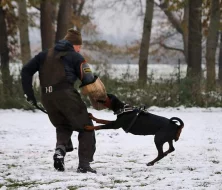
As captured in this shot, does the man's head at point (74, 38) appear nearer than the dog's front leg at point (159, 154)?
Yes

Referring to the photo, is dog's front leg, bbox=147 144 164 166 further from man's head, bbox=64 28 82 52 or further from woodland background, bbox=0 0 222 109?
woodland background, bbox=0 0 222 109

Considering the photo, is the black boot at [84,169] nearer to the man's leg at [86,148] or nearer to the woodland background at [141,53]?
the man's leg at [86,148]

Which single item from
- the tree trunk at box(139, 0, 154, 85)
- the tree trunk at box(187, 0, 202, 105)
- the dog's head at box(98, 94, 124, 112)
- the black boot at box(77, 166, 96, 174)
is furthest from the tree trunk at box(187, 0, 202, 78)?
the black boot at box(77, 166, 96, 174)

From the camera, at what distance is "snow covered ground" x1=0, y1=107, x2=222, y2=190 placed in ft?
17.6

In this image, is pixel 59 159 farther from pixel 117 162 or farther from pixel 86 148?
pixel 117 162

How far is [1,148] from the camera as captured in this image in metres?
8.40

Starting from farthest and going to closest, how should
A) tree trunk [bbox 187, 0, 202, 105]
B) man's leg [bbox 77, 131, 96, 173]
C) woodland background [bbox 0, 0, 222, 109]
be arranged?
tree trunk [bbox 187, 0, 202, 105]
woodland background [bbox 0, 0, 222, 109]
man's leg [bbox 77, 131, 96, 173]

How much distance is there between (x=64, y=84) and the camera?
19.8 feet

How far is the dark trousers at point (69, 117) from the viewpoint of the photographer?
238 inches

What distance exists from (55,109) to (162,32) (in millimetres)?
34786

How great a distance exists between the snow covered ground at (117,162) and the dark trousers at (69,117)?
0.32 meters

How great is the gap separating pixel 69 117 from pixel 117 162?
127 centimetres

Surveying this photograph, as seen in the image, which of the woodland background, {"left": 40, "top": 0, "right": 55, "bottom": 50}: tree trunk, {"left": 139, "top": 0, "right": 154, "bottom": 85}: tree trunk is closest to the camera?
the woodland background

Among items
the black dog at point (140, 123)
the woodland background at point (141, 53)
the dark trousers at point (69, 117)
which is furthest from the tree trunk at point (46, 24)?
the black dog at point (140, 123)
